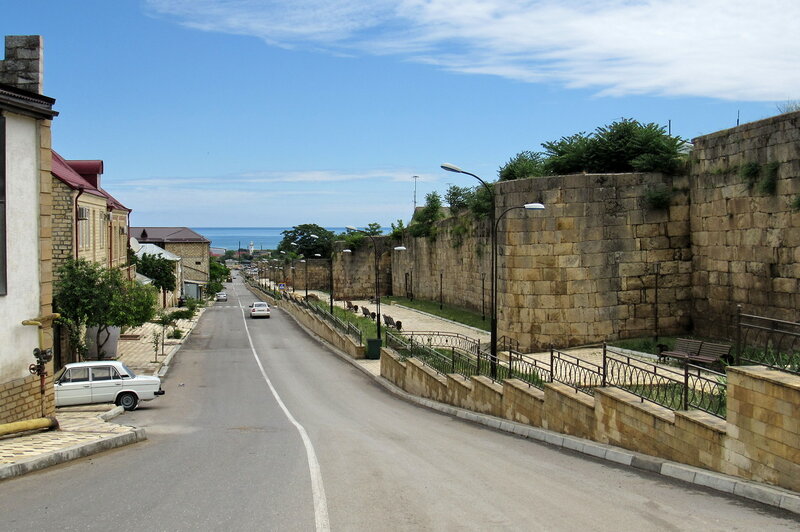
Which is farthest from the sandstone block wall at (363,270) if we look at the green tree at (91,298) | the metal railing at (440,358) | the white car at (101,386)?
the white car at (101,386)

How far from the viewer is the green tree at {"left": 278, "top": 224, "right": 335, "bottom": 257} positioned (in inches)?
5044

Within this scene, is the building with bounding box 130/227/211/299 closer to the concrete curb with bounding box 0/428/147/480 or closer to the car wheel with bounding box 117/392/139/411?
the car wheel with bounding box 117/392/139/411

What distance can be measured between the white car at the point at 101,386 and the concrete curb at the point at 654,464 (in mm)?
9073

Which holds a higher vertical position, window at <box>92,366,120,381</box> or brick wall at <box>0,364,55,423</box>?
brick wall at <box>0,364,55,423</box>

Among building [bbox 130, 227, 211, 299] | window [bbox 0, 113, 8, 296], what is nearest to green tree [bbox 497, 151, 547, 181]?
window [bbox 0, 113, 8, 296]

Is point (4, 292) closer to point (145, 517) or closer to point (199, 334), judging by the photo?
point (145, 517)

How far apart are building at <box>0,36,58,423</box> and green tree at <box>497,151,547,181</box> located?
55.2ft

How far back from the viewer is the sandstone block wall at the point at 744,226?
1638 centimetres

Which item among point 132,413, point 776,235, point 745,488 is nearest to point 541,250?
point 776,235

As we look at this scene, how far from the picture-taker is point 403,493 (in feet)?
27.2

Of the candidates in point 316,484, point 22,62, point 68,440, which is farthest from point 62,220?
point 316,484

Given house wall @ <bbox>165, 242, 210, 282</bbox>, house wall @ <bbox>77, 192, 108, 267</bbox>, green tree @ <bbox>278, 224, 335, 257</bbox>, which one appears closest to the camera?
house wall @ <bbox>77, 192, 108, 267</bbox>

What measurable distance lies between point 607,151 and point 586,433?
13143 millimetres

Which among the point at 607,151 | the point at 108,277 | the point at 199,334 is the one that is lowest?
the point at 199,334
